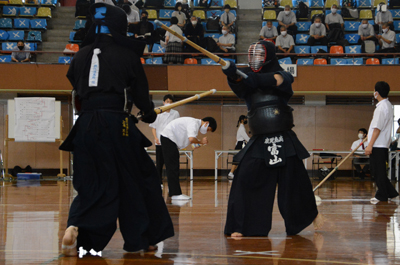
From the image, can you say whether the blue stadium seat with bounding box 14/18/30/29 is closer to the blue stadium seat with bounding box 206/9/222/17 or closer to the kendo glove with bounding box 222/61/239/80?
the blue stadium seat with bounding box 206/9/222/17

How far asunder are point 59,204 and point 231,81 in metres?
3.54

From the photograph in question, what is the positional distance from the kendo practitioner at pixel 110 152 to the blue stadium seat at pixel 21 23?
12850mm

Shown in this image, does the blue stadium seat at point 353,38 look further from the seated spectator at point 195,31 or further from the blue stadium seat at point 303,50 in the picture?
Result: the seated spectator at point 195,31

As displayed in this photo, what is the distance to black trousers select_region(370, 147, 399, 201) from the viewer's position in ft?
A: 21.0

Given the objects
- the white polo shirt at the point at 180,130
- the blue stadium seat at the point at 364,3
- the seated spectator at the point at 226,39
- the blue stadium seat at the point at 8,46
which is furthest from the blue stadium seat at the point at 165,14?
the white polo shirt at the point at 180,130

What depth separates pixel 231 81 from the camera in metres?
3.75

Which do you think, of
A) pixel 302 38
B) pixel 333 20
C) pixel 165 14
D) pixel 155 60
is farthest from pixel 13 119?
pixel 333 20

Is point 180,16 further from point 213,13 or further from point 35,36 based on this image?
point 35,36

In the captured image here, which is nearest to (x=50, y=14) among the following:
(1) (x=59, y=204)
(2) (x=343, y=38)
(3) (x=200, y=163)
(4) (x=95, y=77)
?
(3) (x=200, y=163)

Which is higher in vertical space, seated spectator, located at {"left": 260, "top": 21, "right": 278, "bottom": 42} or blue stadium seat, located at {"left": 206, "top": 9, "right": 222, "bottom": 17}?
blue stadium seat, located at {"left": 206, "top": 9, "right": 222, "bottom": 17}

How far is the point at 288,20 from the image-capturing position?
14.1 m

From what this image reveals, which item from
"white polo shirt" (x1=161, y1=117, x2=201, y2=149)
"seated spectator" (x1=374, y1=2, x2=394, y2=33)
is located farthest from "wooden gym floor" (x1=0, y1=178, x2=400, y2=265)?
"seated spectator" (x1=374, y1=2, x2=394, y2=33)

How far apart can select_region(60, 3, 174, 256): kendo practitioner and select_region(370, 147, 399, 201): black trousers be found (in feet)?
14.3

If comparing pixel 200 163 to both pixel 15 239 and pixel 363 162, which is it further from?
pixel 15 239
